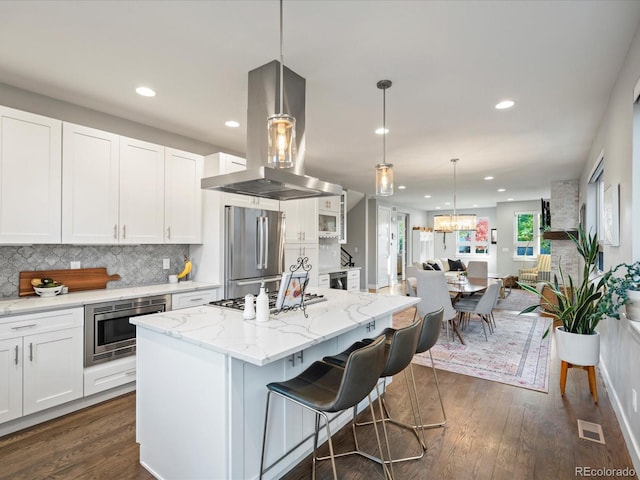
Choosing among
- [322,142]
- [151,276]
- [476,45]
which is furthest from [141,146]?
[476,45]

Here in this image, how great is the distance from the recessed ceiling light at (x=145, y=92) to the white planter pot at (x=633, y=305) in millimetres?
3847

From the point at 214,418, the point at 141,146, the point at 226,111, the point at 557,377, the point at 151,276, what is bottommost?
the point at 557,377

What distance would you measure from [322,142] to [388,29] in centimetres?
232

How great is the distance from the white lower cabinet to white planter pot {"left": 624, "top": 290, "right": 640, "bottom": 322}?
12.9 feet

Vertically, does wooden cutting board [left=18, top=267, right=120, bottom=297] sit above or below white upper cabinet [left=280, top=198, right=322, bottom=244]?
below

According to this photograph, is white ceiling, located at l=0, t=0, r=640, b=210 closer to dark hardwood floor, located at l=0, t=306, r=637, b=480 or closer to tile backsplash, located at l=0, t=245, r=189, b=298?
tile backsplash, located at l=0, t=245, r=189, b=298

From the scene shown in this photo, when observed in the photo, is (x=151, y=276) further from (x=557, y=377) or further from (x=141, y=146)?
(x=557, y=377)

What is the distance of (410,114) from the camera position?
3.40 meters

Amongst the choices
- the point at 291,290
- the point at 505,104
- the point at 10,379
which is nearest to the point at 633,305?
the point at 505,104

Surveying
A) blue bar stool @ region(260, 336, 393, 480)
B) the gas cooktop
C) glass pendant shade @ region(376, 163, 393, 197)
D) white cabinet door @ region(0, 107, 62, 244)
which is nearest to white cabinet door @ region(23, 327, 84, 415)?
white cabinet door @ region(0, 107, 62, 244)

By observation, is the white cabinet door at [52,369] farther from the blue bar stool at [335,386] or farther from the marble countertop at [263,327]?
the blue bar stool at [335,386]

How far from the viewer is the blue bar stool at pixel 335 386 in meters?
1.50

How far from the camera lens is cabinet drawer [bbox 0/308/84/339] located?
2.36 metres

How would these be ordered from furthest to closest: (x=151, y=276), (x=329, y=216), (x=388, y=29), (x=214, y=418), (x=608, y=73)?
1. (x=329, y=216)
2. (x=151, y=276)
3. (x=608, y=73)
4. (x=388, y=29)
5. (x=214, y=418)
